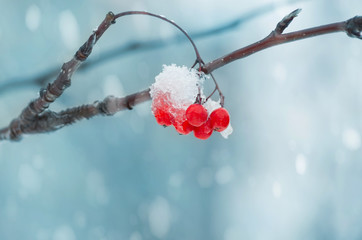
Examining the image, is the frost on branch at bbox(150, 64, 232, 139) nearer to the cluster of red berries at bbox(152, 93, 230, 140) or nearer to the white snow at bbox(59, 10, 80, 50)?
the cluster of red berries at bbox(152, 93, 230, 140)

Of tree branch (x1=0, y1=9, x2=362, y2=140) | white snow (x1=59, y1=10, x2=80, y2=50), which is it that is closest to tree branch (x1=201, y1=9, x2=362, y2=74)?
tree branch (x1=0, y1=9, x2=362, y2=140)

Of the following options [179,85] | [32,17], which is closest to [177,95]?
[179,85]

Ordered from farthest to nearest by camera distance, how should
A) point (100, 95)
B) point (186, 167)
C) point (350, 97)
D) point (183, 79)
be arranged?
point (186, 167) → point (100, 95) → point (350, 97) → point (183, 79)

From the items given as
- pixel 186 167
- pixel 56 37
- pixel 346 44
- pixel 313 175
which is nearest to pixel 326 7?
pixel 346 44

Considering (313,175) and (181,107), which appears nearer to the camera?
(181,107)

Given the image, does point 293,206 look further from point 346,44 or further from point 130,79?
point 130,79
